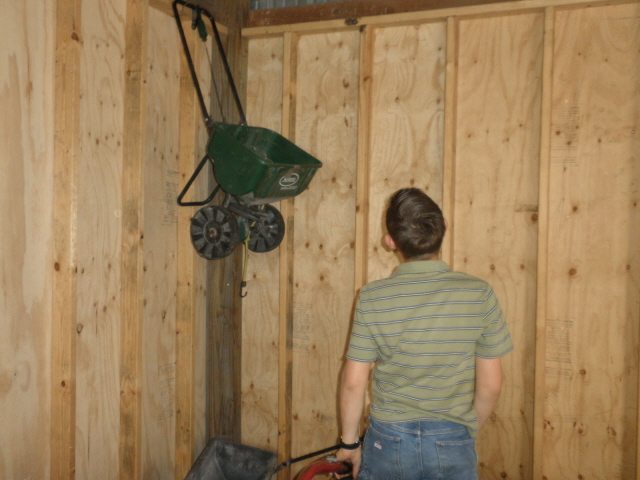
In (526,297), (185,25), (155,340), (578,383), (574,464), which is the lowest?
(574,464)

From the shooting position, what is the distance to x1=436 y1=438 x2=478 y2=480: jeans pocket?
1.53 meters

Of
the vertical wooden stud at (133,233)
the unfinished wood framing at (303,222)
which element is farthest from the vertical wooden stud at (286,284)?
the vertical wooden stud at (133,233)

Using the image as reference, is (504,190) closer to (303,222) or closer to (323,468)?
(303,222)

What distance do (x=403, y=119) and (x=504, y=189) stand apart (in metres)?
0.65

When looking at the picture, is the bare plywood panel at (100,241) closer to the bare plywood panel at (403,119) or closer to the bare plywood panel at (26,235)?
the bare plywood panel at (26,235)

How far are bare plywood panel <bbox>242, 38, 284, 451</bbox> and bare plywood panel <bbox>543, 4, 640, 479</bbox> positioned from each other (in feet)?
4.91

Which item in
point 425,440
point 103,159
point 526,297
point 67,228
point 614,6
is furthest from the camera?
point 526,297

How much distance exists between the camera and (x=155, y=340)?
2596 millimetres

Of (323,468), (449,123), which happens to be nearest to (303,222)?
(449,123)

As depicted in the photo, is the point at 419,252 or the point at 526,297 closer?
the point at 419,252

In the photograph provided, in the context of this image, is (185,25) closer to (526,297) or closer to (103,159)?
(103,159)

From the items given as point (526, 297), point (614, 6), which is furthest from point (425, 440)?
point (614, 6)

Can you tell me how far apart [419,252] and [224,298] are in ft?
5.31

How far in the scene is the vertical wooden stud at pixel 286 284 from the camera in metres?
2.87
